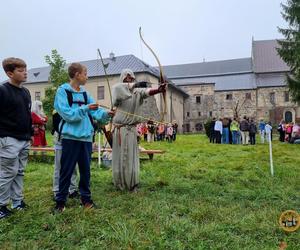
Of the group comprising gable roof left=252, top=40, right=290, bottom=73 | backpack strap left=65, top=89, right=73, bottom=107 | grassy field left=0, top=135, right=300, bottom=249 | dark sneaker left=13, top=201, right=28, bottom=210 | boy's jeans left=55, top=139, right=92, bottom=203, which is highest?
gable roof left=252, top=40, right=290, bottom=73

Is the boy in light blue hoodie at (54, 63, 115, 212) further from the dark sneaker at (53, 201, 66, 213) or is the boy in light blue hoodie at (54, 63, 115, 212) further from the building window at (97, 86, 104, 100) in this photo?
the building window at (97, 86, 104, 100)

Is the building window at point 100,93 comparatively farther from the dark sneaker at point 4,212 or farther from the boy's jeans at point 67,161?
the dark sneaker at point 4,212

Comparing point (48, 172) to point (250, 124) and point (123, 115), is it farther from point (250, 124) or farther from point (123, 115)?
point (250, 124)

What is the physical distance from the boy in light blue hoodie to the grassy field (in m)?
0.27

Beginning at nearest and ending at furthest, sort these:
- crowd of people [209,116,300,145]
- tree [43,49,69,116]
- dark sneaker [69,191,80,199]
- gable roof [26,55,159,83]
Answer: dark sneaker [69,191,80,199] → crowd of people [209,116,300,145] → tree [43,49,69,116] → gable roof [26,55,159,83]

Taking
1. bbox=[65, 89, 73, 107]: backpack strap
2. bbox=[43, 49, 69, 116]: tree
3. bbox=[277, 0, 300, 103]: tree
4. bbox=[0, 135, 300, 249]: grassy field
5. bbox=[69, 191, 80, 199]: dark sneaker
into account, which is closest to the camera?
bbox=[0, 135, 300, 249]: grassy field

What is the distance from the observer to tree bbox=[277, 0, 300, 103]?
22992 millimetres

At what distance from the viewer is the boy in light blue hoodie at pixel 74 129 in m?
4.36

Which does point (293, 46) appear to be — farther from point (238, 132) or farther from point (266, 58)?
point (266, 58)

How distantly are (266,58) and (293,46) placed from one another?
122 ft

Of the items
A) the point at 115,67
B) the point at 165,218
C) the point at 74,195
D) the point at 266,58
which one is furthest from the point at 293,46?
the point at 266,58

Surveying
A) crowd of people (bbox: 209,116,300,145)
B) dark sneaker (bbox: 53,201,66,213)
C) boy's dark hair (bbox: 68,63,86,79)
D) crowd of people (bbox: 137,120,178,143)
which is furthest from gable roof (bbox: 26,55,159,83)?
dark sneaker (bbox: 53,201,66,213)

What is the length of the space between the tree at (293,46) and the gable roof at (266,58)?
3172 centimetres

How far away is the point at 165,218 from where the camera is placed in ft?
13.4
